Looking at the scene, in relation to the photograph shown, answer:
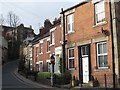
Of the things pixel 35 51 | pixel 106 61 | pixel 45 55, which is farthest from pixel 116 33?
pixel 35 51

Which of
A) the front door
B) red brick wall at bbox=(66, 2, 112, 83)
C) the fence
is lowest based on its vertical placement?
the fence

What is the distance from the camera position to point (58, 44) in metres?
33.2

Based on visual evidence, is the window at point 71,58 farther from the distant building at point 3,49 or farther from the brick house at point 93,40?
the distant building at point 3,49

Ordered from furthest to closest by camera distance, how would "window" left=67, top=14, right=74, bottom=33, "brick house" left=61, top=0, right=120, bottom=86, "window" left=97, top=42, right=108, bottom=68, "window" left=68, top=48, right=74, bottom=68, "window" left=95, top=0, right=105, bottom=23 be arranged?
1. "window" left=67, top=14, right=74, bottom=33
2. "window" left=68, top=48, right=74, bottom=68
3. "window" left=95, top=0, right=105, bottom=23
4. "window" left=97, top=42, right=108, bottom=68
5. "brick house" left=61, top=0, right=120, bottom=86

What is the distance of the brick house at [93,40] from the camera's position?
21656mm

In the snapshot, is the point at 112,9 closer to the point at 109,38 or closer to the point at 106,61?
the point at 109,38

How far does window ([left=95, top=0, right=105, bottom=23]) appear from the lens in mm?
23203

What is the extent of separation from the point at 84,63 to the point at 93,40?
259cm

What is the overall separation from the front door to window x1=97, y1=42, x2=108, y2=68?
1.58 m

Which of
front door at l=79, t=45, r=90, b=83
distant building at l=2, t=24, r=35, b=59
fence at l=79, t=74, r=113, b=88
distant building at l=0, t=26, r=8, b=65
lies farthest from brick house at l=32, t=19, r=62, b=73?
distant building at l=2, t=24, r=35, b=59

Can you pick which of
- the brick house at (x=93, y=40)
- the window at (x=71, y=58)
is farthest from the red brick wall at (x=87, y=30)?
the window at (x=71, y=58)

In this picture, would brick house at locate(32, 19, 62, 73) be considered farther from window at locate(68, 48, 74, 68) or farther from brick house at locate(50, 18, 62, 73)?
window at locate(68, 48, 74, 68)

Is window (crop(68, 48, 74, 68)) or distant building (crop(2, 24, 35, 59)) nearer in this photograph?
window (crop(68, 48, 74, 68))

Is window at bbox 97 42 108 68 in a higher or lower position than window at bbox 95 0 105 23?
lower
